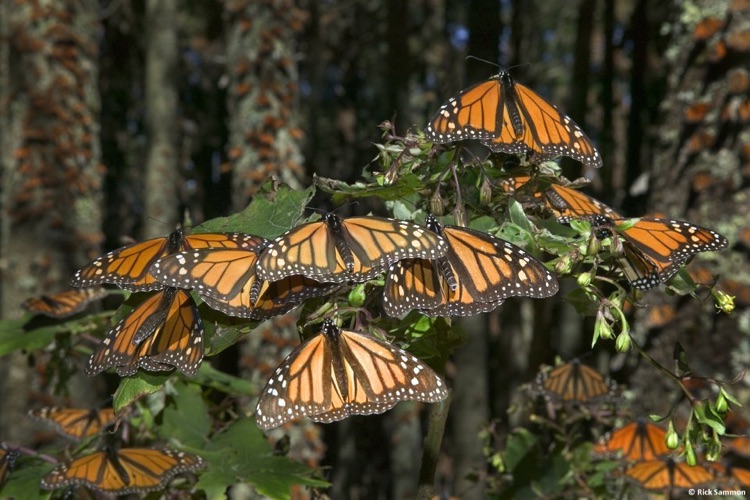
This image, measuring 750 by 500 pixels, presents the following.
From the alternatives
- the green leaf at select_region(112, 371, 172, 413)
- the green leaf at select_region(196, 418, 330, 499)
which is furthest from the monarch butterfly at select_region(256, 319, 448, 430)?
the green leaf at select_region(196, 418, 330, 499)

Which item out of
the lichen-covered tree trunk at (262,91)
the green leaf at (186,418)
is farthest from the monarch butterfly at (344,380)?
the lichen-covered tree trunk at (262,91)

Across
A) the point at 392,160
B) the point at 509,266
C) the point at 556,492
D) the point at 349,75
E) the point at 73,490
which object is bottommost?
the point at 556,492

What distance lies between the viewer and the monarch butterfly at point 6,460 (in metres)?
1.78

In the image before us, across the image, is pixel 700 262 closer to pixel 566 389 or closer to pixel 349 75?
pixel 566 389

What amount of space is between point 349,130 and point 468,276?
10.3 m

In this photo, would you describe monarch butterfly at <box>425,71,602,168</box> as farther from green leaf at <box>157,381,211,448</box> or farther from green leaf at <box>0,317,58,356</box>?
green leaf at <box>0,317,58,356</box>

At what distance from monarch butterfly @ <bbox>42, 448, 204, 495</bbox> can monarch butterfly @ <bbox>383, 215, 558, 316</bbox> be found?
2.52ft

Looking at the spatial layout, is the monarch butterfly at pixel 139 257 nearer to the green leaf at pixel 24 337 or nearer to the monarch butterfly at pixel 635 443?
the green leaf at pixel 24 337

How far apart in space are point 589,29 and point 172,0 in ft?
14.2

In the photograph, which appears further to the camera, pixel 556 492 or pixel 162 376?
pixel 556 492

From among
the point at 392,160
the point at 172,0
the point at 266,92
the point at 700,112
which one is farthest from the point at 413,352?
the point at 172,0

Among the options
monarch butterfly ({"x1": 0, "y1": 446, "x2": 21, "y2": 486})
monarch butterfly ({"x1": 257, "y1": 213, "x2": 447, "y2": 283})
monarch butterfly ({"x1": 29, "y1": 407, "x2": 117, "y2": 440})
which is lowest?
monarch butterfly ({"x1": 29, "y1": 407, "x2": 117, "y2": 440})

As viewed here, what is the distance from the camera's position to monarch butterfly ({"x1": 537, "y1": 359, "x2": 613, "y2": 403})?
2.29 m

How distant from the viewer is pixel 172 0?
335 inches
